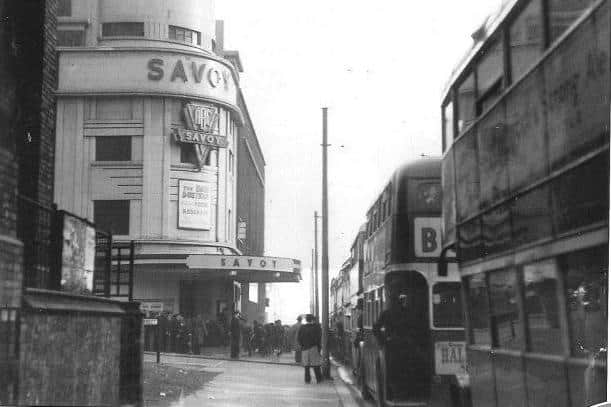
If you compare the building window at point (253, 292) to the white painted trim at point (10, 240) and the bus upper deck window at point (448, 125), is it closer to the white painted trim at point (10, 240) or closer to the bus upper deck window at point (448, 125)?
the bus upper deck window at point (448, 125)

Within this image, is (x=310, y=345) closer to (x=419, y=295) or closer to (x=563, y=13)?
(x=419, y=295)

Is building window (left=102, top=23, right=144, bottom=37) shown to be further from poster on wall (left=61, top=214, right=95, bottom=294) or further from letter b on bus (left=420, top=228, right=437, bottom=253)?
letter b on bus (left=420, top=228, right=437, bottom=253)

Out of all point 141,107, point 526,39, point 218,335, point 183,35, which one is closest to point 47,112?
point 183,35

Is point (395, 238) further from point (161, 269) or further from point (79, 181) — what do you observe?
point (161, 269)

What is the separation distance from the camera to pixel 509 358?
221 inches

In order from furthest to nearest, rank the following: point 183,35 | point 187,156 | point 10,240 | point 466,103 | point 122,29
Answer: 1. point 187,156
2. point 183,35
3. point 122,29
4. point 10,240
5. point 466,103

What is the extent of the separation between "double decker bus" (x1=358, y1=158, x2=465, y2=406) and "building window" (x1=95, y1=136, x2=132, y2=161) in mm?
8454

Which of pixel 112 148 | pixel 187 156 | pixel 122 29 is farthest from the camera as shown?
pixel 187 156

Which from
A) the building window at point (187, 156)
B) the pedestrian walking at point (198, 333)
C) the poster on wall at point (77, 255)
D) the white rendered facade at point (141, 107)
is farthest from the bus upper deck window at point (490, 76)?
the pedestrian walking at point (198, 333)

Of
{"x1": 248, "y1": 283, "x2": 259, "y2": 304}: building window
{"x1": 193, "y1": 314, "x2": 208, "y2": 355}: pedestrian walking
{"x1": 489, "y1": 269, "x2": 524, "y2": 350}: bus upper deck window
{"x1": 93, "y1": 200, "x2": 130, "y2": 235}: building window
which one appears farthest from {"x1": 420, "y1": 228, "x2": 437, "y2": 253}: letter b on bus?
{"x1": 248, "y1": 283, "x2": 259, "y2": 304}: building window

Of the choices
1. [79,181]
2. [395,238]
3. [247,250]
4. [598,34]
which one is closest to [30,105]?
[395,238]

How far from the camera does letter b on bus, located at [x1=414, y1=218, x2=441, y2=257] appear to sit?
406 inches

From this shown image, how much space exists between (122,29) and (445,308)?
629cm

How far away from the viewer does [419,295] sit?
10.6 meters
